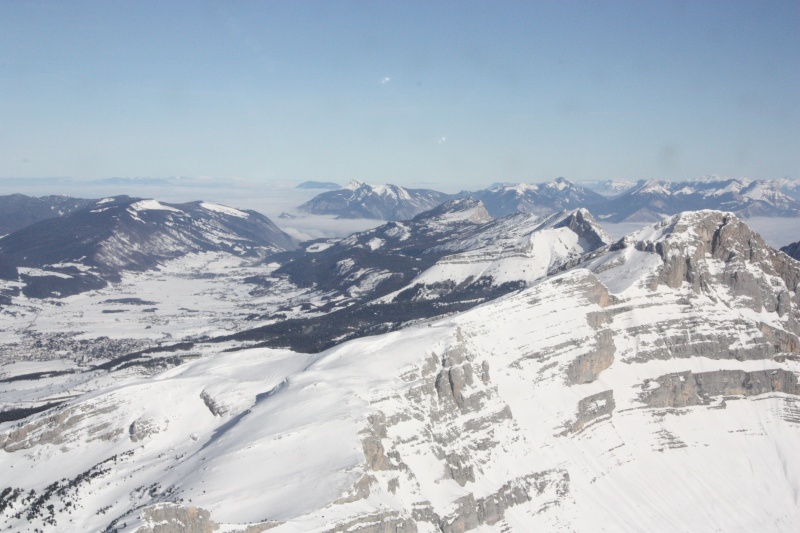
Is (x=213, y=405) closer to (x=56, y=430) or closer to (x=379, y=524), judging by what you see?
(x=56, y=430)

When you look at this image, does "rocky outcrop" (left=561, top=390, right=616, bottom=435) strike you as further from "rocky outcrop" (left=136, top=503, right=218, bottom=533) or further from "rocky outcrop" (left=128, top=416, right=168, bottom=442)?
"rocky outcrop" (left=128, top=416, right=168, bottom=442)

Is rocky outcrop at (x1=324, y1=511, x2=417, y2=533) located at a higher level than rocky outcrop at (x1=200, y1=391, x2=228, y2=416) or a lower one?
lower

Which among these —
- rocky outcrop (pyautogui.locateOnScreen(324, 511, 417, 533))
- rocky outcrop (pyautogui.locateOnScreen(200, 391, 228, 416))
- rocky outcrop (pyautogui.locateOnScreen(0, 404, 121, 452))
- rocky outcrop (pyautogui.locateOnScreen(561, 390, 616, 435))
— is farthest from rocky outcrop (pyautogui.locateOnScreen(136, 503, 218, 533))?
rocky outcrop (pyautogui.locateOnScreen(561, 390, 616, 435))

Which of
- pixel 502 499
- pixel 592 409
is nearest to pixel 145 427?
pixel 502 499

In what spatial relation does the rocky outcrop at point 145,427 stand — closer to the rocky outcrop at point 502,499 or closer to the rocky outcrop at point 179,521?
the rocky outcrop at point 179,521

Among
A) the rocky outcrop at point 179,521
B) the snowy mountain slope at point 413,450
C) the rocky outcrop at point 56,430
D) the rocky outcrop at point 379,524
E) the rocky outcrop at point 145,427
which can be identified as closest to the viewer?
the rocky outcrop at point 179,521

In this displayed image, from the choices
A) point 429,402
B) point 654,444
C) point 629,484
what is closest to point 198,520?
point 429,402

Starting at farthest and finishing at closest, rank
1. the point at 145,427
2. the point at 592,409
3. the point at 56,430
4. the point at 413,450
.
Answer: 1. the point at 592,409
2. the point at 145,427
3. the point at 56,430
4. the point at 413,450

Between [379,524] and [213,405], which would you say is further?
[213,405]

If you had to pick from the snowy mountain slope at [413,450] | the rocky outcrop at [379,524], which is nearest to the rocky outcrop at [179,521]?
the snowy mountain slope at [413,450]
